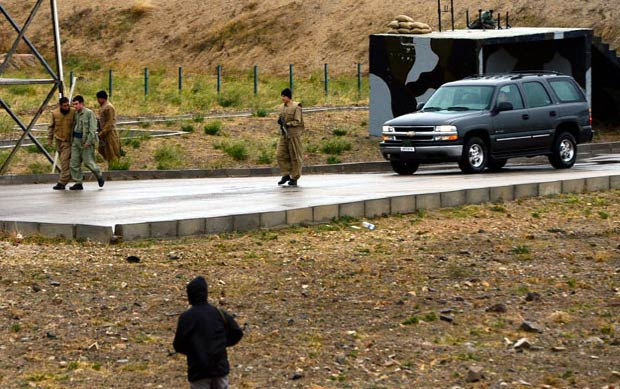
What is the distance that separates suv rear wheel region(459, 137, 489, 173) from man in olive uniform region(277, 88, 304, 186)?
12.6 ft

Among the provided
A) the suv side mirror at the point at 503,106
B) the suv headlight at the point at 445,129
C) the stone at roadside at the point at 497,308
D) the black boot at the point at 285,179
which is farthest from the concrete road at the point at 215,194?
the stone at roadside at the point at 497,308

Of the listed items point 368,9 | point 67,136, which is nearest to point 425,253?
point 67,136

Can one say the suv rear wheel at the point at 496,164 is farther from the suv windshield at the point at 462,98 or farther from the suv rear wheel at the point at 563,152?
the suv windshield at the point at 462,98

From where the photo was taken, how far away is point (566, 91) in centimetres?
2692

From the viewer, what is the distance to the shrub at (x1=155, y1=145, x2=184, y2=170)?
29.4m

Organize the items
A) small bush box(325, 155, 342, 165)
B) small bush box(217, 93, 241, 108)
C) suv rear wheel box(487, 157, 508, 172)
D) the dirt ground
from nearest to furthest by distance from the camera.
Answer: the dirt ground
suv rear wheel box(487, 157, 508, 172)
small bush box(325, 155, 342, 165)
small bush box(217, 93, 241, 108)

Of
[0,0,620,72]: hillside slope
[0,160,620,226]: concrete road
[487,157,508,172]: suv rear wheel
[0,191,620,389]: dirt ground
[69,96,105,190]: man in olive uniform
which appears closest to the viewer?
[0,191,620,389]: dirt ground

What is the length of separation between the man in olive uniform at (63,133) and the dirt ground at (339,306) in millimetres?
6634

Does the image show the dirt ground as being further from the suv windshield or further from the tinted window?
the tinted window

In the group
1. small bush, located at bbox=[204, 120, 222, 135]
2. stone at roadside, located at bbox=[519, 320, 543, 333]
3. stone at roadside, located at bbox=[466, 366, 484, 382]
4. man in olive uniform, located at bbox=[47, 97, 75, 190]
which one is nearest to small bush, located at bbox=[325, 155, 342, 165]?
small bush, located at bbox=[204, 120, 222, 135]

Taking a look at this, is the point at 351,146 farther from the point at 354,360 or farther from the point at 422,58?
the point at 354,360

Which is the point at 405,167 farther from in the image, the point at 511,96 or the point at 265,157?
the point at 265,157

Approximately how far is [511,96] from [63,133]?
27.0ft

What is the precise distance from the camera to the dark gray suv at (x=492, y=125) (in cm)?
2503
